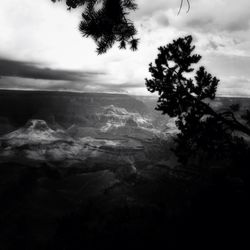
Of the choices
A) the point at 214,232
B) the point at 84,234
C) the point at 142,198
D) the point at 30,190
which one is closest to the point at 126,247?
the point at 214,232

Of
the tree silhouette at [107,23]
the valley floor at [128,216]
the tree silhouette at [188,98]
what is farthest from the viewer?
the valley floor at [128,216]

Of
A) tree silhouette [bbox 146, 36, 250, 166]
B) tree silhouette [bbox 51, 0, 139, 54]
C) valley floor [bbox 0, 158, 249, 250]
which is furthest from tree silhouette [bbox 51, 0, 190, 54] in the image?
valley floor [bbox 0, 158, 249, 250]

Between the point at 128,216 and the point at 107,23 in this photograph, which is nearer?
the point at 107,23

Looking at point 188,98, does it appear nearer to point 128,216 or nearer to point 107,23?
point 107,23

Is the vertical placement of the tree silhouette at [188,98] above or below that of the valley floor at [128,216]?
above

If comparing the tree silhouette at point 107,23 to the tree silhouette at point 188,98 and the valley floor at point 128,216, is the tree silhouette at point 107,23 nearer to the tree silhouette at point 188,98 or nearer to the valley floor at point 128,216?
the tree silhouette at point 188,98

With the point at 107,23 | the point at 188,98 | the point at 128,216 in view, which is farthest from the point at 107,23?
the point at 128,216

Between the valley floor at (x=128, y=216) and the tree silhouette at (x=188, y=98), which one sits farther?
the valley floor at (x=128, y=216)

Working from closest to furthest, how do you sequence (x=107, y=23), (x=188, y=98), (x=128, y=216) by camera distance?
(x=107, y=23) → (x=188, y=98) → (x=128, y=216)

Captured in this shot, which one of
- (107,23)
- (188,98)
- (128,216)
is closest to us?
(107,23)

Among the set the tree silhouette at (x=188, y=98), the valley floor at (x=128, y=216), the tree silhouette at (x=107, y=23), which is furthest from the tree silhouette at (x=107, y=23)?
the valley floor at (x=128, y=216)

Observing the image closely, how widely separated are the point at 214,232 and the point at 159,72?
1945 centimetres

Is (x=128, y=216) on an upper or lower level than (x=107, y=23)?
lower

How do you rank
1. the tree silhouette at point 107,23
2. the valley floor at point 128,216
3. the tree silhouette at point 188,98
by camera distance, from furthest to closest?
the valley floor at point 128,216
the tree silhouette at point 188,98
the tree silhouette at point 107,23
